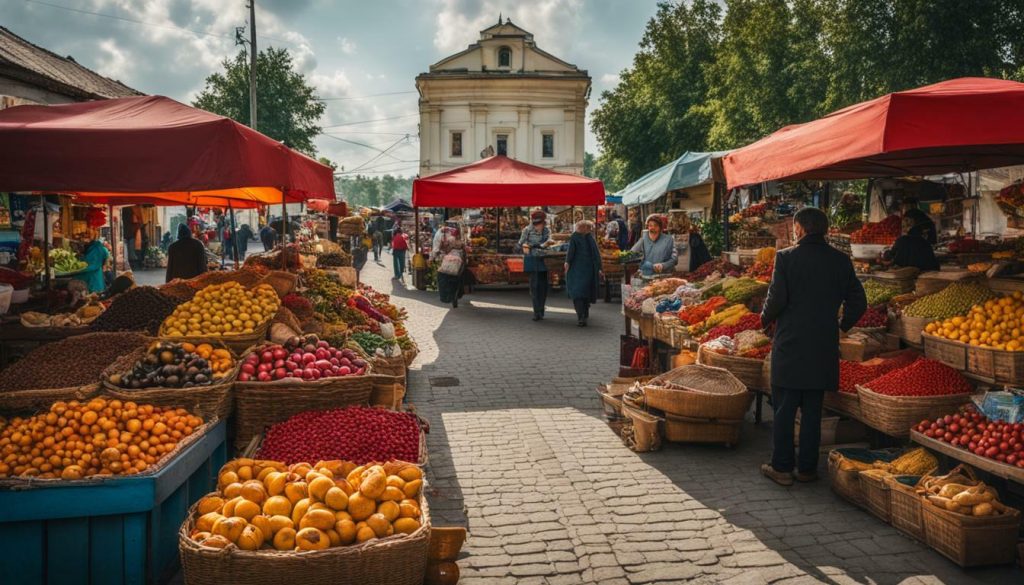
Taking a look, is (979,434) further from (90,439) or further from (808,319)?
(90,439)

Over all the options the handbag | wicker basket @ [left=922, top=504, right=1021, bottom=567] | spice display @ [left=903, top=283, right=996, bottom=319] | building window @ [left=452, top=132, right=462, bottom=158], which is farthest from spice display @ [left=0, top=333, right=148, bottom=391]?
building window @ [left=452, top=132, right=462, bottom=158]

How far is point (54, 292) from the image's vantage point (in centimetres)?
954

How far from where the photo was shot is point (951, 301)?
20.2 ft

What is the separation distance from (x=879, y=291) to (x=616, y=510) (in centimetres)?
395

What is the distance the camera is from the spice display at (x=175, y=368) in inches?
194

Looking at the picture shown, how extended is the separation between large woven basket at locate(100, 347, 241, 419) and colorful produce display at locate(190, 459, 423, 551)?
3.37ft

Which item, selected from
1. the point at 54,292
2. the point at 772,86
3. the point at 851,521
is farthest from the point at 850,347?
the point at 772,86

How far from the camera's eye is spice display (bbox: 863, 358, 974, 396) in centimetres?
539

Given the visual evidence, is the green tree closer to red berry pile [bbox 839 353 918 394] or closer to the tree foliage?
the tree foliage

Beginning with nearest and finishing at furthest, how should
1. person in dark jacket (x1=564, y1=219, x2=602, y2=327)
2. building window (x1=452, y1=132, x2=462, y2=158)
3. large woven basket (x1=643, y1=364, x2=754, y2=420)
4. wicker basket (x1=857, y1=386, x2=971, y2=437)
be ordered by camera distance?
wicker basket (x1=857, y1=386, x2=971, y2=437) < large woven basket (x1=643, y1=364, x2=754, y2=420) < person in dark jacket (x1=564, y1=219, x2=602, y2=327) < building window (x1=452, y1=132, x2=462, y2=158)

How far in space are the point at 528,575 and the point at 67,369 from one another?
11.5 feet

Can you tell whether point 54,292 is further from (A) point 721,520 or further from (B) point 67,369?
(A) point 721,520

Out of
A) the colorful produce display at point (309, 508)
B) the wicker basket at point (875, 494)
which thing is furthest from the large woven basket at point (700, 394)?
the colorful produce display at point (309, 508)

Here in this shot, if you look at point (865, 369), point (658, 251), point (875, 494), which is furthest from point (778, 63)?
point (875, 494)
